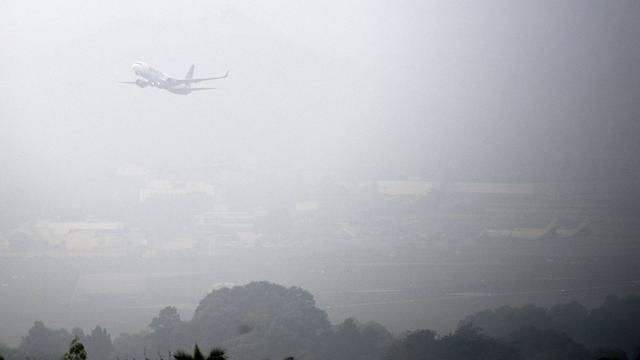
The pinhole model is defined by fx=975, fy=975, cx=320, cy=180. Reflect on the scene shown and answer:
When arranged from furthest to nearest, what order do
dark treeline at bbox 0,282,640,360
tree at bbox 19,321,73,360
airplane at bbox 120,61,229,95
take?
airplane at bbox 120,61,229,95
tree at bbox 19,321,73,360
dark treeline at bbox 0,282,640,360

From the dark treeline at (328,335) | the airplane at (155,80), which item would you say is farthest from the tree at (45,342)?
the airplane at (155,80)

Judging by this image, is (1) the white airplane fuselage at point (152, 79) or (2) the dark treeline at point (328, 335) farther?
(1) the white airplane fuselage at point (152, 79)

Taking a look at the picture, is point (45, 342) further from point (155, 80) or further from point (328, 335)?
point (155, 80)

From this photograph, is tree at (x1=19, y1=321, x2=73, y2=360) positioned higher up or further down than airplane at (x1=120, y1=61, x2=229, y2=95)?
further down

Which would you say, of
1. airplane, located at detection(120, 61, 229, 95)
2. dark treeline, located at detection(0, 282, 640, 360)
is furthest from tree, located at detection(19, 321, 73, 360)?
airplane, located at detection(120, 61, 229, 95)

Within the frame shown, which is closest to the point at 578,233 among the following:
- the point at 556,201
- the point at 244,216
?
the point at 556,201

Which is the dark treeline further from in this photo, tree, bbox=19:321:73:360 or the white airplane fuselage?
the white airplane fuselage

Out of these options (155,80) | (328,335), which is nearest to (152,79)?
(155,80)

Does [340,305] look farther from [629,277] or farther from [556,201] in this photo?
[556,201]

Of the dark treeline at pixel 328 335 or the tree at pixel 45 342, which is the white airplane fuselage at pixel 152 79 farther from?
the tree at pixel 45 342

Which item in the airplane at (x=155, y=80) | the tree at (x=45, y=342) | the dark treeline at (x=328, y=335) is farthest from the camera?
the airplane at (x=155, y=80)
